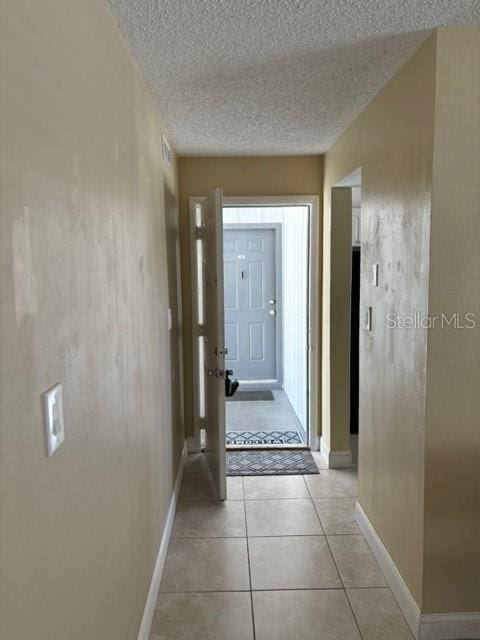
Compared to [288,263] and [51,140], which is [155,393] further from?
[288,263]

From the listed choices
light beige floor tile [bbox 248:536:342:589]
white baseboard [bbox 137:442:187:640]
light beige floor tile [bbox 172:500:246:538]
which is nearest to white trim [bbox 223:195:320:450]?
light beige floor tile [bbox 172:500:246:538]

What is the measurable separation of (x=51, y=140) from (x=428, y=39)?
1.47m

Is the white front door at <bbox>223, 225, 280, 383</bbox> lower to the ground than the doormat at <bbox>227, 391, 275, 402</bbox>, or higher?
higher

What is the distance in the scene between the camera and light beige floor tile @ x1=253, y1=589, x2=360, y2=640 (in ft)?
6.57

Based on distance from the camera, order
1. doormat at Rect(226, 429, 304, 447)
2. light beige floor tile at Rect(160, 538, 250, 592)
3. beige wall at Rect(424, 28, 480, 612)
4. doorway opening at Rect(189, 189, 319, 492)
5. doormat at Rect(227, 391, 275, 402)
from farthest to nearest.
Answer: doormat at Rect(227, 391, 275, 402)
doormat at Rect(226, 429, 304, 447)
doorway opening at Rect(189, 189, 319, 492)
light beige floor tile at Rect(160, 538, 250, 592)
beige wall at Rect(424, 28, 480, 612)

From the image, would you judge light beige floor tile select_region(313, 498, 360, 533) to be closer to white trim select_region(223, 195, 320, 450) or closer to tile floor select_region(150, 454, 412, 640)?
tile floor select_region(150, 454, 412, 640)

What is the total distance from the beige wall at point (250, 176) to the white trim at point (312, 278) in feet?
0.17

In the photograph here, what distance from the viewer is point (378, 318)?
2406mm

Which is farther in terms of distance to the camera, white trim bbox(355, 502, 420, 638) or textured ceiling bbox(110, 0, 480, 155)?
white trim bbox(355, 502, 420, 638)

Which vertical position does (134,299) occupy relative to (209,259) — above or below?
below

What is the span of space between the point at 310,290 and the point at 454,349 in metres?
2.08

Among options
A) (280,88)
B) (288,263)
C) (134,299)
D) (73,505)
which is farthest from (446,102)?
(288,263)

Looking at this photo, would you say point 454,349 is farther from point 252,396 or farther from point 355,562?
point 252,396

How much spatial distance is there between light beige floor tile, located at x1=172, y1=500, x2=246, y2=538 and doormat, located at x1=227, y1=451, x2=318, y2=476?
1.52 feet
